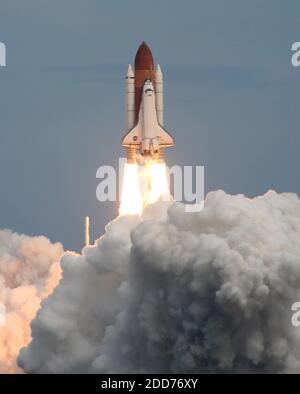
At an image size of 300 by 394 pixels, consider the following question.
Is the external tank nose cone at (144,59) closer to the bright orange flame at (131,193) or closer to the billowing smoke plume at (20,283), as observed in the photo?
the bright orange flame at (131,193)

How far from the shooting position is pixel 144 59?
96688 millimetres

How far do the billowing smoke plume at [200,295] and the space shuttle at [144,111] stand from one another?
5.13 metres

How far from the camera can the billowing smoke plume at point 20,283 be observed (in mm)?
96375

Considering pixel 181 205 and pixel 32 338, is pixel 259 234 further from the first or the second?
pixel 32 338

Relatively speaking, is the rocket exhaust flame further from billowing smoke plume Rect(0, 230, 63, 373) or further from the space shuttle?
billowing smoke plume Rect(0, 230, 63, 373)

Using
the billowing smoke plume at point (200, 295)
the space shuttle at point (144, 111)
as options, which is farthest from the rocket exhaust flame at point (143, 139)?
the billowing smoke plume at point (200, 295)

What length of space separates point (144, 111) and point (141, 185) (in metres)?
2.67

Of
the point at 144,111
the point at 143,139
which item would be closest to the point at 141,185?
the point at 143,139

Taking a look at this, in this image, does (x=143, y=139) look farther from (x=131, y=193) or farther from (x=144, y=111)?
(x=131, y=193)

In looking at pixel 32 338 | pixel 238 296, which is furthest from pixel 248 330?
pixel 32 338

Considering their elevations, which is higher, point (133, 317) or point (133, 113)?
point (133, 113)

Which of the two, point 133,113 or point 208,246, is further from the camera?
point 133,113
